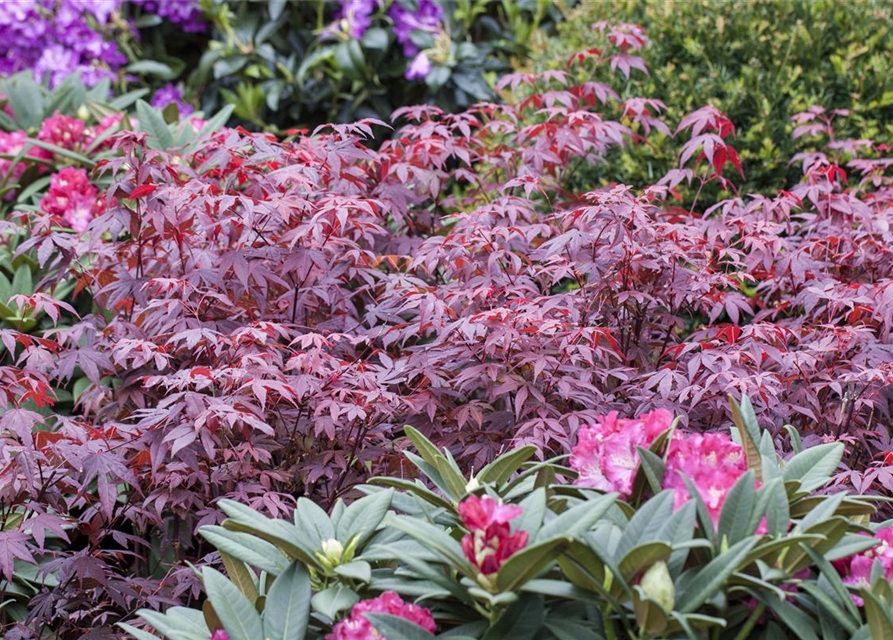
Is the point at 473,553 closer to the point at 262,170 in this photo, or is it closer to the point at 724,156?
the point at 262,170

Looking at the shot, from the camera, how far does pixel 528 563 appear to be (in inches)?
46.9

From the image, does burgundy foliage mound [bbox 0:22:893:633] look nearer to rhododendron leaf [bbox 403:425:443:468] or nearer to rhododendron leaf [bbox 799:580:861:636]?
rhododendron leaf [bbox 403:425:443:468]

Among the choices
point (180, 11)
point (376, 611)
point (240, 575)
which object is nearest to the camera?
point (376, 611)

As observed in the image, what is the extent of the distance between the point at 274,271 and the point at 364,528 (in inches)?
47.4

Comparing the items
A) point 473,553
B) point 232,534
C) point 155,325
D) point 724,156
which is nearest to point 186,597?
point 155,325

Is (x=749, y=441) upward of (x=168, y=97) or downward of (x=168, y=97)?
upward

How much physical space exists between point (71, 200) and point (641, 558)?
2.98m

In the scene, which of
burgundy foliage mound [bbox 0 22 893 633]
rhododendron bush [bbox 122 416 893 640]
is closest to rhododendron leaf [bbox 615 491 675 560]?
rhododendron bush [bbox 122 416 893 640]

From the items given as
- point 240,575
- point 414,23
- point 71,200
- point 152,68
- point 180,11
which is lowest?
point 152,68

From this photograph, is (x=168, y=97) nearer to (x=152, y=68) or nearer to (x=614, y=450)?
(x=152, y=68)

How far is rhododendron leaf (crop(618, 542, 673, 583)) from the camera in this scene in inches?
46.4

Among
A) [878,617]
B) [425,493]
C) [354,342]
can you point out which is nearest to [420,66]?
[354,342]

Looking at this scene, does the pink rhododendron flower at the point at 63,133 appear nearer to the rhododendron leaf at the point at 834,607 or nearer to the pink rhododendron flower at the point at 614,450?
the pink rhododendron flower at the point at 614,450

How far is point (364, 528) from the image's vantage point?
1.42 m
